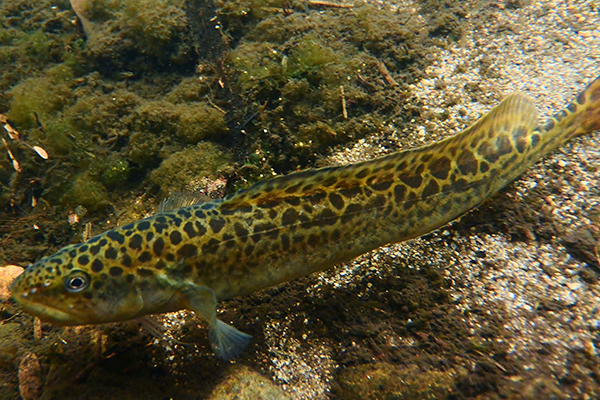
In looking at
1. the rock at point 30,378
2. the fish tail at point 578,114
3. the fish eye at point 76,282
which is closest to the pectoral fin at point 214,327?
the fish eye at point 76,282

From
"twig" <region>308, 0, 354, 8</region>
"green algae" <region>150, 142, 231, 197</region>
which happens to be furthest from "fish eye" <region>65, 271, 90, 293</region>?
"twig" <region>308, 0, 354, 8</region>

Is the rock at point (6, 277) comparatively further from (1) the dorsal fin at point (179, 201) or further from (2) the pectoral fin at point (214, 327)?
(2) the pectoral fin at point (214, 327)

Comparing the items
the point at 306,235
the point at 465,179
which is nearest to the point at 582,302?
the point at 465,179

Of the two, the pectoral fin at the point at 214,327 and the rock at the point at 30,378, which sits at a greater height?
the pectoral fin at the point at 214,327

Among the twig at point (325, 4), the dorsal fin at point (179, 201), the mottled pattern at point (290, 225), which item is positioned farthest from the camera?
the twig at point (325, 4)

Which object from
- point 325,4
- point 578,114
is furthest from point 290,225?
point 325,4

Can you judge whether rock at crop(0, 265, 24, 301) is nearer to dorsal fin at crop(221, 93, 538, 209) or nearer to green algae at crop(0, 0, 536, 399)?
green algae at crop(0, 0, 536, 399)

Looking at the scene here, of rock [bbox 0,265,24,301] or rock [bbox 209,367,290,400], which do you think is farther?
rock [bbox 0,265,24,301]

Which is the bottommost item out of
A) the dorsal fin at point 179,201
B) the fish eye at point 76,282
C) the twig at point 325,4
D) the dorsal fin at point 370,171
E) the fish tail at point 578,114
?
the fish eye at point 76,282
